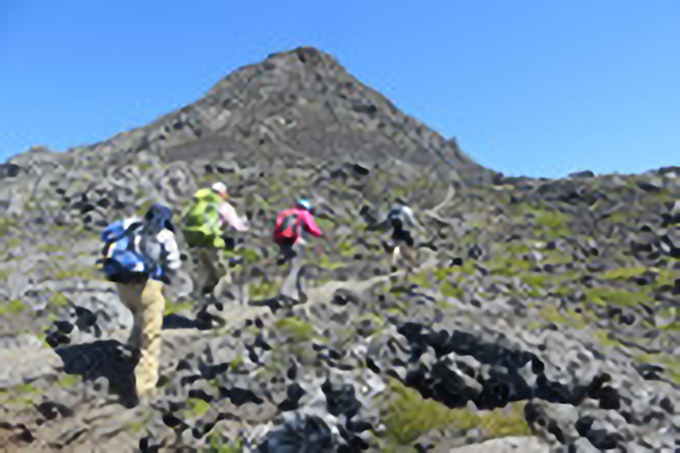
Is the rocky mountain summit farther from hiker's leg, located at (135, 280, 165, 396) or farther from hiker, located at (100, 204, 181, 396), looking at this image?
hiker, located at (100, 204, 181, 396)

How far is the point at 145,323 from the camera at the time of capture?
10000 millimetres

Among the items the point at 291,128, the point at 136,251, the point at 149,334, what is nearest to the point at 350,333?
the point at 149,334

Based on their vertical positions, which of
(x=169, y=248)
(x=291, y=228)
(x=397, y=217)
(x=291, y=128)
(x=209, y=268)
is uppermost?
(x=291, y=128)

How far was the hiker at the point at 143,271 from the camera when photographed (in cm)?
958

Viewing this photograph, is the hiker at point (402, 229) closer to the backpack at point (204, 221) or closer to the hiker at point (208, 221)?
the hiker at point (208, 221)

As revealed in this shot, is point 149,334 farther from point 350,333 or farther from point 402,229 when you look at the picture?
point 402,229

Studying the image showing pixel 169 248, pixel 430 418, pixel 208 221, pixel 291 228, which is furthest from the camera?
pixel 291 228

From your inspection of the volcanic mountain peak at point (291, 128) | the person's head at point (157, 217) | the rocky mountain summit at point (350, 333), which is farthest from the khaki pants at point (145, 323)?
the volcanic mountain peak at point (291, 128)

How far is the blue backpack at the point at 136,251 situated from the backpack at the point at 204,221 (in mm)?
2876

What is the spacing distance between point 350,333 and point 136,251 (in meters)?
4.91

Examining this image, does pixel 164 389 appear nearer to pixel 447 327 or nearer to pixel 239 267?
pixel 447 327

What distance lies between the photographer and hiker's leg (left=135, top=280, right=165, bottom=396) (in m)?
9.94

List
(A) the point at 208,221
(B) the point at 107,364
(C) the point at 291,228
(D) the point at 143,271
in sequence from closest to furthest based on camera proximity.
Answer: (D) the point at 143,271 < (B) the point at 107,364 < (A) the point at 208,221 < (C) the point at 291,228

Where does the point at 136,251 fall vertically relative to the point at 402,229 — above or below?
below
